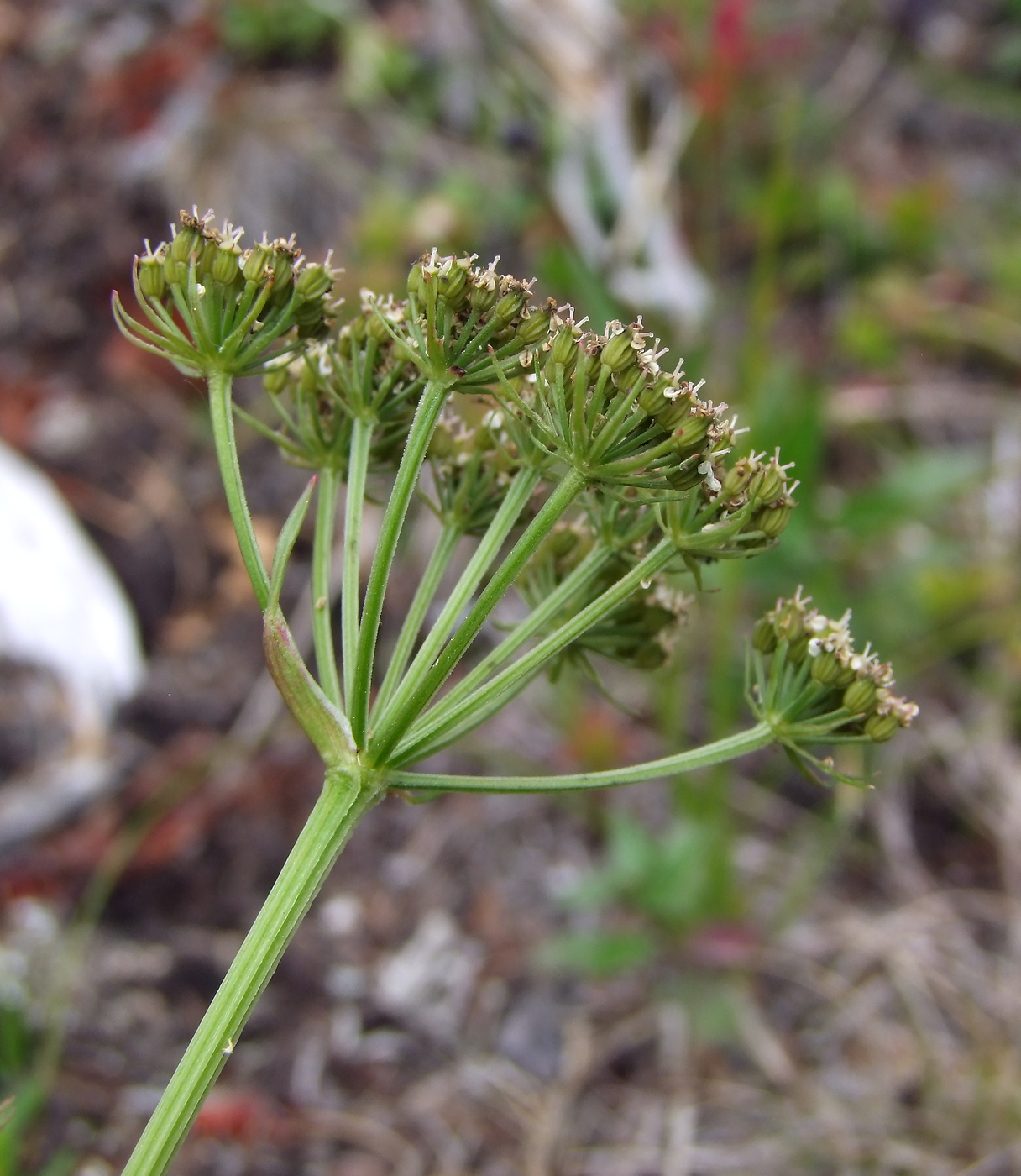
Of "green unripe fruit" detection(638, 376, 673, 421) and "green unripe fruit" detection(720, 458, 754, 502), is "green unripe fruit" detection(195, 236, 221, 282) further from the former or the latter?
"green unripe fruit" detection(720, 458, 754, 502)

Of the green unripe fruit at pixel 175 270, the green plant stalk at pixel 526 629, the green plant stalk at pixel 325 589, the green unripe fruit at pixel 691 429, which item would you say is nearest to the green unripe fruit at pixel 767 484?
the green unripe fruit at pixel 691 429

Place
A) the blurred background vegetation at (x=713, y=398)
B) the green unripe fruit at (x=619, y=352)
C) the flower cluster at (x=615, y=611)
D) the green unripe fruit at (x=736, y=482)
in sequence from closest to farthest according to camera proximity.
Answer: the green unripe fruit at (x=619, y=352) < the green unripe fruit at (x=736, y=482) < the flower cluster at (x=615, y=611) < the blurred background vegetation at (x=713, y=398)

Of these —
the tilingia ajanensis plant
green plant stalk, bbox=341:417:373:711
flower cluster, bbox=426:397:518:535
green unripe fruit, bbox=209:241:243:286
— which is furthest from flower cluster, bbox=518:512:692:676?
green unripe fruit, bbox=209:241:243:286

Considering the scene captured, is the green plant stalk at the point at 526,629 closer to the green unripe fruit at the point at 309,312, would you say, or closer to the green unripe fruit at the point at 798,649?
the green unripe fruit at the point at 798,649

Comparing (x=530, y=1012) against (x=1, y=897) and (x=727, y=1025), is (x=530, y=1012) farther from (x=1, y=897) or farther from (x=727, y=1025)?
(x=1, y=897)

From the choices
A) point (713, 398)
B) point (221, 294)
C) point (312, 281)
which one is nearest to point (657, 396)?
point (312, 281)

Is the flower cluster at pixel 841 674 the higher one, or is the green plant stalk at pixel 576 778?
the flower cluster at pixel 841 674
